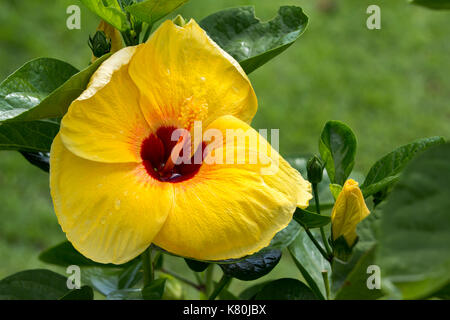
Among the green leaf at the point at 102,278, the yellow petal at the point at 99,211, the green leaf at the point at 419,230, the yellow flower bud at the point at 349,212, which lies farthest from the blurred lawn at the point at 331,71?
the green leaf at the point at 419,230

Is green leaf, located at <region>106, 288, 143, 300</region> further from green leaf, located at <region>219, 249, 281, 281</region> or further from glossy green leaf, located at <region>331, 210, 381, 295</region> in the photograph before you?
glossy green leaf, located at <region>331, 210, 381, 295</region>

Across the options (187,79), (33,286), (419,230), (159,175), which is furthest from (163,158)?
(419,230)

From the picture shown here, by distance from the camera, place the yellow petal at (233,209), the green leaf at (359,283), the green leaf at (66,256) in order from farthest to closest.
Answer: the green leaf at (66,256), the yellow petal at (233,209), the green leaf at (359,283)

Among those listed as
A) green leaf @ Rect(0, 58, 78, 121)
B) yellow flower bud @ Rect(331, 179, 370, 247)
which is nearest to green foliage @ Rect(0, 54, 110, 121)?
green leaf @ Rect(0, 58, 78, 121)

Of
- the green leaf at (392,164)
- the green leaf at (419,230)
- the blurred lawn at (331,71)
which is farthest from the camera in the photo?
the blurred lawn at (331,71)

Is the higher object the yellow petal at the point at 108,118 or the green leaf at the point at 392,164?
the yellow petal at the point at 108,118

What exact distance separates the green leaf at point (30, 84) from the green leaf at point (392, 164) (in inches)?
21.1

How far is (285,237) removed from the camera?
40.3 inches

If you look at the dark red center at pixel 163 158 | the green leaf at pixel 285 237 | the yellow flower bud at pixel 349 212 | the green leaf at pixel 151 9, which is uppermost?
the green leaf at pixel 151 9

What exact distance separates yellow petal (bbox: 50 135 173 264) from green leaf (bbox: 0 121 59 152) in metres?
0.20

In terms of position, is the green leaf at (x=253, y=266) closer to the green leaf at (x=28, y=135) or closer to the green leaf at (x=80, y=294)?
the green leaf at (x=80, y=294)

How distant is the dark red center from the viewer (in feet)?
3.11

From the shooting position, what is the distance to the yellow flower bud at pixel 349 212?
33.6 inches
